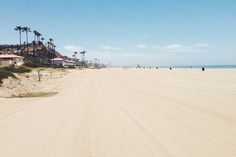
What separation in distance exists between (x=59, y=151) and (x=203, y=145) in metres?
3.04

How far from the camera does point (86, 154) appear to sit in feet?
19.6

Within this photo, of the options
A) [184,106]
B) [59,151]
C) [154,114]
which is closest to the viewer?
[59,151]

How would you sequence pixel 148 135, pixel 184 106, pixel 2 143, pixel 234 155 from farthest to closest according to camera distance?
pixel 184 106 < pixel 148 135 < pixel 2 143 < pixel 234 155

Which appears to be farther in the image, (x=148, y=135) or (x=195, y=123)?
(x=195, y=123)

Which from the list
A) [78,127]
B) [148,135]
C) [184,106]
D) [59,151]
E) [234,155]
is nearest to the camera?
[234,155]

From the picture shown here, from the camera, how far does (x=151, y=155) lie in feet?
19.3

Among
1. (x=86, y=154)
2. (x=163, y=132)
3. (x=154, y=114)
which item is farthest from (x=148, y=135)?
(x=154, y=114)

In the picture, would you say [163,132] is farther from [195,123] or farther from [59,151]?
[59,151]

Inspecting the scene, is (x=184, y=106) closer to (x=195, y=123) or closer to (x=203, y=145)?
(x=195, y=123)

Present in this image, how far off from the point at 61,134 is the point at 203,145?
347 cm

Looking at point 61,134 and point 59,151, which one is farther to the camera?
point 61,134

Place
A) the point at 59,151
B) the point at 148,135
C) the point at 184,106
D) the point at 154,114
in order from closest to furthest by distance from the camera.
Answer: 1. the point at 59,151
2. the point at 148,135
3. the point at 154,114
4. the point at 184,106

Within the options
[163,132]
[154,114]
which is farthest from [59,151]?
[154,114]

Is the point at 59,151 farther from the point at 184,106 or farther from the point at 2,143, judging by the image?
the point at 184,106
